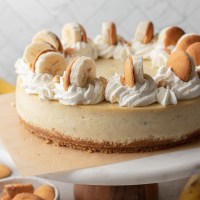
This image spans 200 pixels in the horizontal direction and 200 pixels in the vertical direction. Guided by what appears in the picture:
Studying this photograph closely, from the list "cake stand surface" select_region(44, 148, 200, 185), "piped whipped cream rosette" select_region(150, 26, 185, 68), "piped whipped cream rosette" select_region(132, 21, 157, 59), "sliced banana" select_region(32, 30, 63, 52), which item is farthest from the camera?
"piped whipped cream rosette" select_region(132, 21, 157, 59)

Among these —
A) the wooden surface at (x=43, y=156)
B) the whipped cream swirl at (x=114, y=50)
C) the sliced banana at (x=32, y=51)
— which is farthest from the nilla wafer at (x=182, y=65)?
the whipped cream swirl at (x=114, y=50)

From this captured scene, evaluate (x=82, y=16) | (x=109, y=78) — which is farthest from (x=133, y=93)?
(x=82, y=16)

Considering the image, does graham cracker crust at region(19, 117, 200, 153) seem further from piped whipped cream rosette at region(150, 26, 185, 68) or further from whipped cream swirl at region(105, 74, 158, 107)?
piped whipped cream rosette at region(150, 26, 185, 68)

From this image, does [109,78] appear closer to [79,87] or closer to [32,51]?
[79,87]

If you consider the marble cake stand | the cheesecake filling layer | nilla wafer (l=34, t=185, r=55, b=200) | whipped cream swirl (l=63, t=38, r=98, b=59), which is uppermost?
whipped cream swirl (l=63, t=38, r=98, b=59)

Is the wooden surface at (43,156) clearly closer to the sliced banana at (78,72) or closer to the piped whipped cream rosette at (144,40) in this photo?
the sliced banana at (78,72)

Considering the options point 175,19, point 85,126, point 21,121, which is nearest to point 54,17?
point 175,19

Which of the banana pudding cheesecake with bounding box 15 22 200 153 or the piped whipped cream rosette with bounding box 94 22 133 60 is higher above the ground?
the piped whipped cream rosette with bounding box 94 22 133 60

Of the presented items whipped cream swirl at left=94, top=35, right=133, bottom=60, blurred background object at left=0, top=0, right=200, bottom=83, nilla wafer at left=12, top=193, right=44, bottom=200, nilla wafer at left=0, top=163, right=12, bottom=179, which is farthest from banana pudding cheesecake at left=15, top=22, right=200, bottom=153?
blurred background object at left=0, top=0, right=200, bottom=83

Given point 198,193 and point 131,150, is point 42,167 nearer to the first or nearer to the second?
point 131,150
